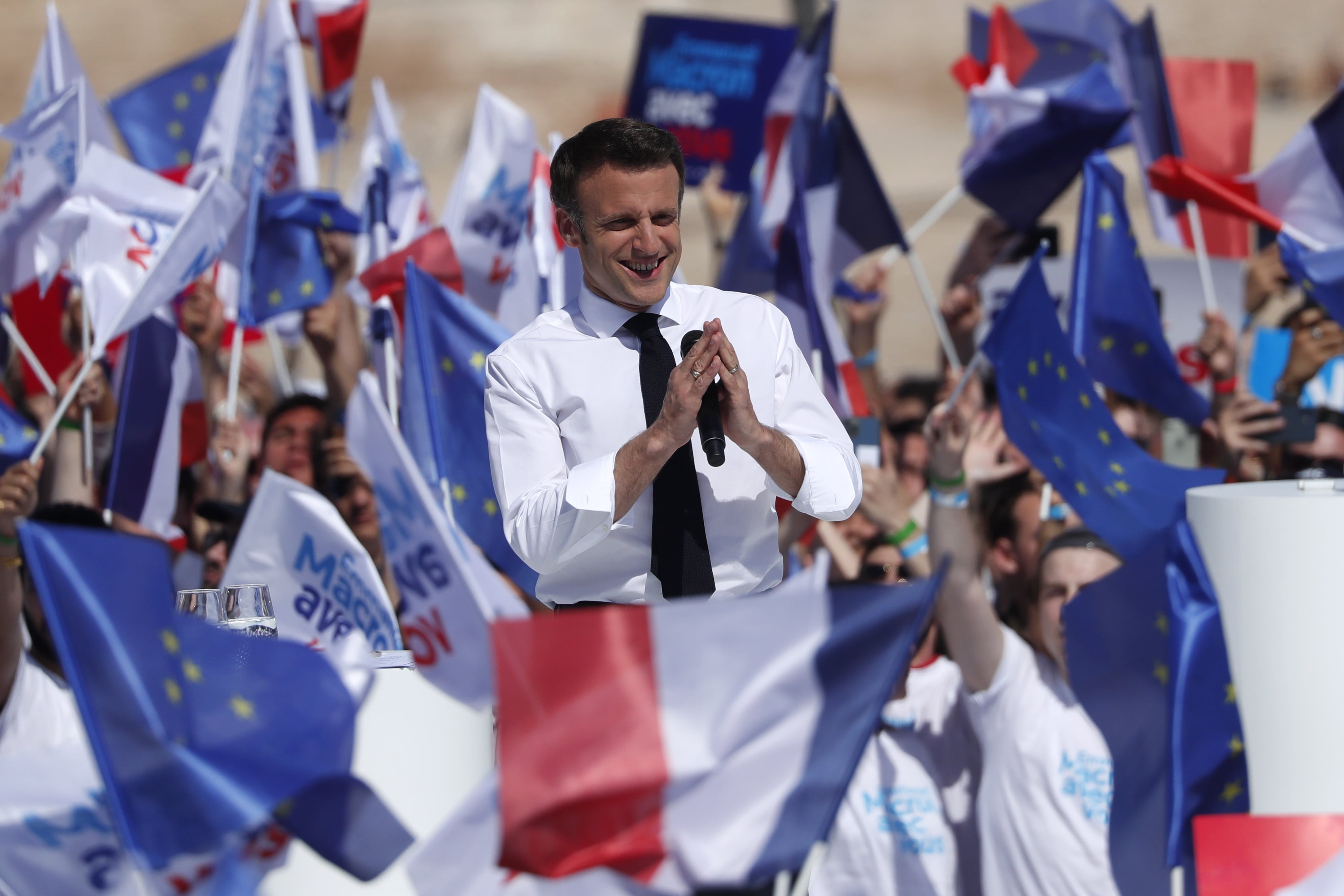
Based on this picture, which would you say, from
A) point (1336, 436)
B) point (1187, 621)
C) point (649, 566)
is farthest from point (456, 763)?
point (1336, 436)

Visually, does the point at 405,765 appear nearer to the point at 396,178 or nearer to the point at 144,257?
the point at 144,257

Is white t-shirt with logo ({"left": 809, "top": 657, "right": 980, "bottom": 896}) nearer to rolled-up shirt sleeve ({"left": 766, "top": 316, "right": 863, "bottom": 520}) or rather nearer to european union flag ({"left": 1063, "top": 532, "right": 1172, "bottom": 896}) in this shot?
european union flag ({"left": 1063, "top": 532, "right": 1172, "bottom": 896})

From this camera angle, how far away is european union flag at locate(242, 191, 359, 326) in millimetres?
5770

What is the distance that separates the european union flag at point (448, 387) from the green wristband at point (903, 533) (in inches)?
45.0

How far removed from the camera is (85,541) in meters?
2.16

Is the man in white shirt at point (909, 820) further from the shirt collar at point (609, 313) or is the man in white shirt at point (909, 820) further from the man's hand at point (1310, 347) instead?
the man's hand at point (1310, 347)

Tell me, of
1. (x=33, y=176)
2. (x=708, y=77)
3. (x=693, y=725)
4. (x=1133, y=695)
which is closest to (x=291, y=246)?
(x=33, y=176)

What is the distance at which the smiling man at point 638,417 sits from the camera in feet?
8.21

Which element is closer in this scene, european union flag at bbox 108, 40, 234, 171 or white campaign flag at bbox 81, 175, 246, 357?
white campaign flag at bbox 81, 175, 246, 357

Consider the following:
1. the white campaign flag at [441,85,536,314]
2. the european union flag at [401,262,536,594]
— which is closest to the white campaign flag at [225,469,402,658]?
the european union flag at [401,262,536,594]

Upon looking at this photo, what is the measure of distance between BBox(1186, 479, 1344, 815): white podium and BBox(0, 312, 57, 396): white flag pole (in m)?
3.98

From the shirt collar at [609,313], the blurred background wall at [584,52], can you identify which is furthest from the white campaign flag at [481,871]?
the blurred background wall at [584,52]

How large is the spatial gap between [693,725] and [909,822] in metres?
1.65

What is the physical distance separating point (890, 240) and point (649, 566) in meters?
3.68
